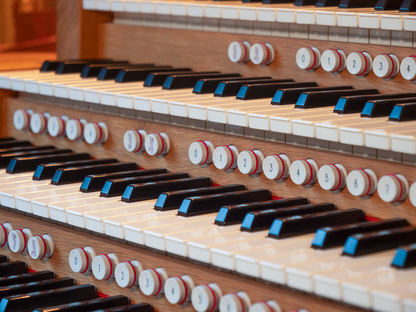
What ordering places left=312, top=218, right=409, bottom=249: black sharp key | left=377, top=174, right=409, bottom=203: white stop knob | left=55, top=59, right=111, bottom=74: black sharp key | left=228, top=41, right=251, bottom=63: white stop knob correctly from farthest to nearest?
1. left=55, top=59, right=111, bottom=74: black sharp key
2. left=228, top=41, right=251, bottom=63: white stop knob
3. left=377, top=174, right=409, bottom=203: white stop knob
4. left=312, top=218, right=409, bottom=249: black sharp key

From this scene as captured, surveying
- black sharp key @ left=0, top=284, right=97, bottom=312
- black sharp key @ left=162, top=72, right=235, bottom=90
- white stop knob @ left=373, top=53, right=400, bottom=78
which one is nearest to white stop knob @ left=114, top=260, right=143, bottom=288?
black sharp key @ left=0, top=284, right=97, bottom=312

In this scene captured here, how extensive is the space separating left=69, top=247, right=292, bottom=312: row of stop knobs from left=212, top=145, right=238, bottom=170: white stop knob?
41 centimetres

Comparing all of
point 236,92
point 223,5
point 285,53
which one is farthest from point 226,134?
point 223,5

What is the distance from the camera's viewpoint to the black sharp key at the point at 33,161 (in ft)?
7.93

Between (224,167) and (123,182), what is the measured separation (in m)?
0.33

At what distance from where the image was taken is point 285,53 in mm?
2387

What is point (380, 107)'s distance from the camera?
73.1 inches

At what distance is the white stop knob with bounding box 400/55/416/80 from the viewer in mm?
1984

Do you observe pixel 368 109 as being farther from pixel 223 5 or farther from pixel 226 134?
pixel 223 5

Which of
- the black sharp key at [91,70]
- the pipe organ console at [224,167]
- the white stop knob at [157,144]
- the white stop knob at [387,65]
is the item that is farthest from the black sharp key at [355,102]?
the black sharp key at [91,70]

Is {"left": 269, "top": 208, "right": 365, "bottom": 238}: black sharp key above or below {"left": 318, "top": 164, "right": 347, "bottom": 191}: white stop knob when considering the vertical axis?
below

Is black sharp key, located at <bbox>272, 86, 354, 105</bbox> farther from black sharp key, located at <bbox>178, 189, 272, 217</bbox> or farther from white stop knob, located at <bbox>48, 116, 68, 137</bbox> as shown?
white stop knob, located at <bbox>48, 116, 68, 137</bbox>

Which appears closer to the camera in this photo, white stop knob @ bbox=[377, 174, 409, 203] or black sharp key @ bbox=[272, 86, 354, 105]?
white stop knob @ bbox=[377, 174, 409, 203]

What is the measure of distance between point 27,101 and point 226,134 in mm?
1128
